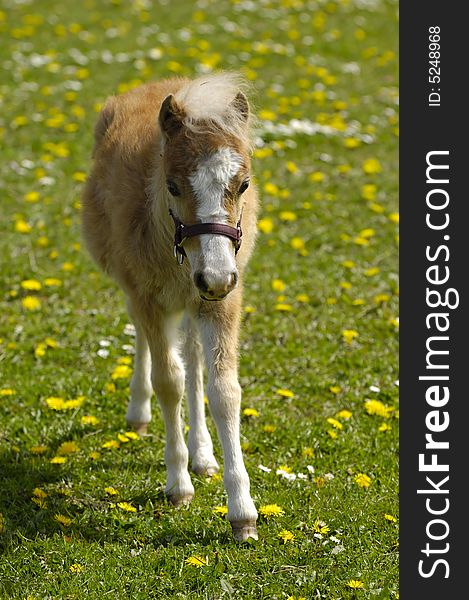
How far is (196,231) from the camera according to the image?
153 inches

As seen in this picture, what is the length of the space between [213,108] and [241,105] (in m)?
0.16

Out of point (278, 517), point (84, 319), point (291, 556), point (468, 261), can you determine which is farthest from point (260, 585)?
point (84, 319)

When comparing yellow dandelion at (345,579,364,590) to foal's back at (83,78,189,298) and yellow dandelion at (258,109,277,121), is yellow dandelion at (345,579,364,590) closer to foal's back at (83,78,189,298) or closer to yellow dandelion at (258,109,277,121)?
foal's back at (83,78,189,298)

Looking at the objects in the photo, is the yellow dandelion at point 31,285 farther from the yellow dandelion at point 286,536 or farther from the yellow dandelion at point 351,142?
the yellow dandelion at point 351,142

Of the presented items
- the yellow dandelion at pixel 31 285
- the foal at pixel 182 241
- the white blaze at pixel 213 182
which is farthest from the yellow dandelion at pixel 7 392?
the white blaze at pixel 213 182

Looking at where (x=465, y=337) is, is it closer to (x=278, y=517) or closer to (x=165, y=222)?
(x=278, y=517)

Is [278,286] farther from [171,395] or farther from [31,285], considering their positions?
[171,395]

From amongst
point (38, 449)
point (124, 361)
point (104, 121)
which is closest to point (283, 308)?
point (124, 361)

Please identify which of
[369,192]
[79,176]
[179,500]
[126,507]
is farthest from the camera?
[369,192]

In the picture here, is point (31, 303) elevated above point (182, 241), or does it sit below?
above

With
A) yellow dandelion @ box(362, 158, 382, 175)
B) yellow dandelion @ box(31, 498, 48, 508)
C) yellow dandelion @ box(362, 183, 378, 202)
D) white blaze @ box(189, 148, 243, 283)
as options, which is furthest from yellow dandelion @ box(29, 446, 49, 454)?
yellow dandelion @ box(362, 158, 382, 175)

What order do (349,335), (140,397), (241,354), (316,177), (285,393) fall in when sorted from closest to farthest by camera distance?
(140,397) < (285,393) < (241,354) < (349,335) < (316,177)

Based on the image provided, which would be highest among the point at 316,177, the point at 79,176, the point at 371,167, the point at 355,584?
the point at 371,167

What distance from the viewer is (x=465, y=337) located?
4.85 m
